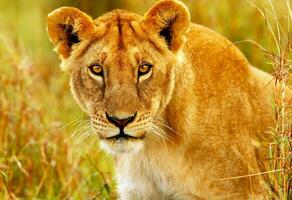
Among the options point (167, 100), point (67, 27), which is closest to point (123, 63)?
point (167, 100)

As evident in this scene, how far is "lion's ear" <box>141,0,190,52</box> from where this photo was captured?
5.22 meters

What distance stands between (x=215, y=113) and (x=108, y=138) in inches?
32.3

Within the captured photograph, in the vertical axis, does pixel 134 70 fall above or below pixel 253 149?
above

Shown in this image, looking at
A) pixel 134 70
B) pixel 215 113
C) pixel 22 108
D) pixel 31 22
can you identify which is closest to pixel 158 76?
pixel 134 70

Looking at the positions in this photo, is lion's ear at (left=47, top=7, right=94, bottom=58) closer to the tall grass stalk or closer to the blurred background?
the blurred background

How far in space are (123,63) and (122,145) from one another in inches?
18.2

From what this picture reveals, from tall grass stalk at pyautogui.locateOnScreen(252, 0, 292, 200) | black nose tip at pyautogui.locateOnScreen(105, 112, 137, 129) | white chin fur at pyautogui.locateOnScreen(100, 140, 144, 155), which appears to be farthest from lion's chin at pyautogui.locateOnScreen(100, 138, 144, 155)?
tall grass stalk at pyautogui.locateOnScreen(252, 0, 292, 200)

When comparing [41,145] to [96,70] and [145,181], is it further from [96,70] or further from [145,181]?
[96,70]

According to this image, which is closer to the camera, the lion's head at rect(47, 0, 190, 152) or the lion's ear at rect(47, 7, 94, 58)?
the lion's head at rect(47, 0, 190, 152)

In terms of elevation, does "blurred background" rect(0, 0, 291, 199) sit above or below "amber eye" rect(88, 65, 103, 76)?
below

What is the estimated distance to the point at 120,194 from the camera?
586 cm

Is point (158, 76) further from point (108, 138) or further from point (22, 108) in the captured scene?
point (22, 108)

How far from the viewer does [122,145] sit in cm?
504

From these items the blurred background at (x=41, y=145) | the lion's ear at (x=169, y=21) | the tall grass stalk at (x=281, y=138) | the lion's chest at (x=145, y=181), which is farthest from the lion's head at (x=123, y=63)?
the tall grass stalk at (x=281, y=138)
